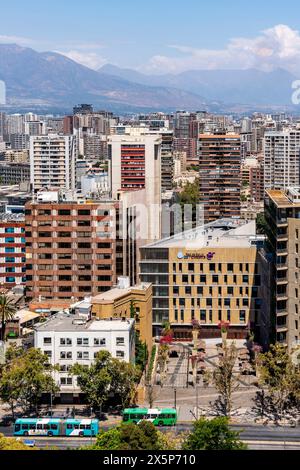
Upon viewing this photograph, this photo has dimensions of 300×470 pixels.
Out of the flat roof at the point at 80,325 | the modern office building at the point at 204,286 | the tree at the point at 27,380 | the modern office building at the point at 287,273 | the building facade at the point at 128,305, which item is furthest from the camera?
the modern office building at the point at 204,286

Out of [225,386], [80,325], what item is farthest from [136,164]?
[225,386]

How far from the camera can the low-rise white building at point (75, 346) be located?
11.3 m

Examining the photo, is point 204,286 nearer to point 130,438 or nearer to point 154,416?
point 154,416

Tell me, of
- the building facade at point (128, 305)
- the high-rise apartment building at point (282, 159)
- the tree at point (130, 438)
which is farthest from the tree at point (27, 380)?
the high-rise apartment building at point (282, 159)

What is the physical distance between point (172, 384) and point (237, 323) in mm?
3283

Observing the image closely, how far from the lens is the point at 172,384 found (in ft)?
41.5

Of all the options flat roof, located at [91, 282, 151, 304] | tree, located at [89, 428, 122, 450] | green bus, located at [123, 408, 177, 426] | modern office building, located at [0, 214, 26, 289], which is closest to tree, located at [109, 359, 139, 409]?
green bus, located at [123, 408, 177, 426]

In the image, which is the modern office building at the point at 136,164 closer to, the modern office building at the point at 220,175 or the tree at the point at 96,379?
the modern office building at the point at 220,175

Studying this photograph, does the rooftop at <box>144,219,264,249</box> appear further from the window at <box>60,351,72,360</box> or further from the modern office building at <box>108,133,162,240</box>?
the modern office building at <box>108,133,162,240</box>

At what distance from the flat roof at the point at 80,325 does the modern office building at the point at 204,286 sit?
3.63 metres

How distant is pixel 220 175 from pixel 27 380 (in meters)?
19.6

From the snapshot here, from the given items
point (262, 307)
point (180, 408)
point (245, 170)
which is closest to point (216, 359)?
point (262, 307)

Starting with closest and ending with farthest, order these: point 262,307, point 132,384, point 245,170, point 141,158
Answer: point 132,384 → point 262,307 → point 141,158 → point 245,170

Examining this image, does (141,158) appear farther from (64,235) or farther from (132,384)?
(132,384)
